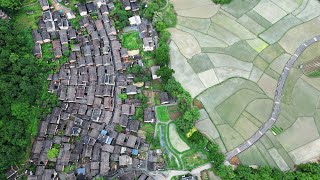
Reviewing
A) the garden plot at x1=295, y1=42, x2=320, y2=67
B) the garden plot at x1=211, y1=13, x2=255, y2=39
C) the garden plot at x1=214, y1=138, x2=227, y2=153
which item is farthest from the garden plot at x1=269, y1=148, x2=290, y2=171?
the garden plot at x1=211, y1=13, x2=255, y2=39

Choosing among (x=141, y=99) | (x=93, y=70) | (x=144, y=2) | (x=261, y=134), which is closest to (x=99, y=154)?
(x=141, y=99)

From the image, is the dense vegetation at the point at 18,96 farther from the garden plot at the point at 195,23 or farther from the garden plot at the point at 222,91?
the garden plot at the point at 195,23

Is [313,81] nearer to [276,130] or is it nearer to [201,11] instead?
[276,130]

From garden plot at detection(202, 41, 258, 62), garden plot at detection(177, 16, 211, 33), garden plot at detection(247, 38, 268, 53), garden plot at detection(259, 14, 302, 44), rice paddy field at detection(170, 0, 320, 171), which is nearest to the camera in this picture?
rice paddy field at detection(170, 0, 320, 171)

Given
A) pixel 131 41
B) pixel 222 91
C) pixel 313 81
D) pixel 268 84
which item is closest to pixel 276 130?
pixel 268 84

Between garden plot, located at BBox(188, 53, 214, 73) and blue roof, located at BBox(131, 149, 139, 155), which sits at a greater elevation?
garden plot, located at BBox(188, 53, 214, 73)

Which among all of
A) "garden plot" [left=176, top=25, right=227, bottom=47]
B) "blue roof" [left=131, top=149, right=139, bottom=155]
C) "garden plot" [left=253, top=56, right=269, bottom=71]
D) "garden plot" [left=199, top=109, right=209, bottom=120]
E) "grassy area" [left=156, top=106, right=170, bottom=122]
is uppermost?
"garden plot" [left=176, top=25, right=227, bottom=47]

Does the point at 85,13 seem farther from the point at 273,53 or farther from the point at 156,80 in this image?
the point at 273,53

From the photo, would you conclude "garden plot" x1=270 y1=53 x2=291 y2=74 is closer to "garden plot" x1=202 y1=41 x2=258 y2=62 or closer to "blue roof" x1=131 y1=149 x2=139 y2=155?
"garden plot" x1=202 y1=41 x2=258 y2=62
